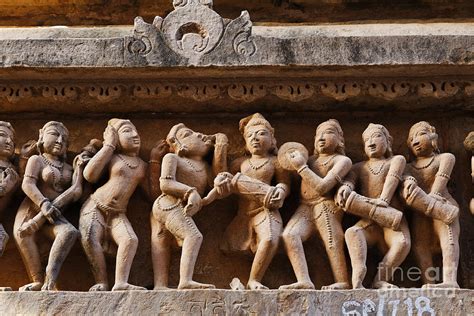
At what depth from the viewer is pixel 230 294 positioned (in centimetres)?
496

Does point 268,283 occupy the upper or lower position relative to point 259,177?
lower

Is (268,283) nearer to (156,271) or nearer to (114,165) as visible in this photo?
(156,271)

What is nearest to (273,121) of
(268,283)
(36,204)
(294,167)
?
(294,167)

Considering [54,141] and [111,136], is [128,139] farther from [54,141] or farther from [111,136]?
[54,141]

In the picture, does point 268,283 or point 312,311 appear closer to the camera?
point 312,311

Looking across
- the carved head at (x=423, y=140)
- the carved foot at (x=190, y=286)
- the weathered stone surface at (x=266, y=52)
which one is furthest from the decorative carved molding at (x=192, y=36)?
the carved foot at (x=190, y=286)

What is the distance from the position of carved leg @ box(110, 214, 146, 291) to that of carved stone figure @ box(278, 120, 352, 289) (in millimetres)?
755

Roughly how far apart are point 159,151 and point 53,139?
1.81ft

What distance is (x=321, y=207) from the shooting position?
5262 millimetres

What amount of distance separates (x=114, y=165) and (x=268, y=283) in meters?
1.00

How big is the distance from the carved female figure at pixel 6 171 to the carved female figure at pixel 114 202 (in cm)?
38

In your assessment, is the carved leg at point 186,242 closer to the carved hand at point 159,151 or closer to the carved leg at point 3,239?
the carved hand at point 159,151

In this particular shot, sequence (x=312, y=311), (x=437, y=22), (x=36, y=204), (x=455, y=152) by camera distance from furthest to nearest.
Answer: (x=437, y=22) → (x=455, y=152) → (x=36, y=204) → (x=312, y=311)

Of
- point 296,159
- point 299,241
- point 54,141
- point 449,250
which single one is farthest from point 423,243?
point 54,141
